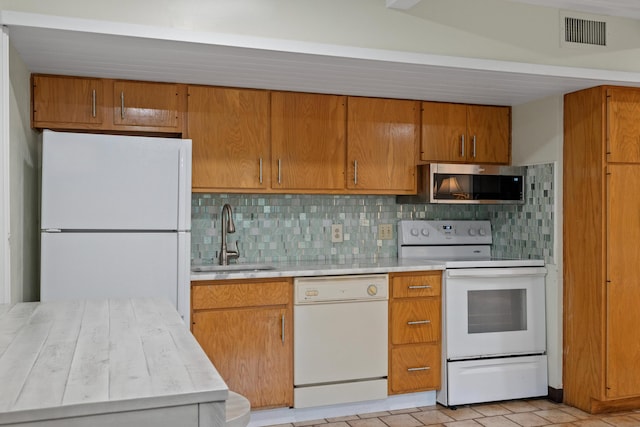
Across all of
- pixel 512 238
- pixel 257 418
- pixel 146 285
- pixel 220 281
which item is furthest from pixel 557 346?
pixel 146 285

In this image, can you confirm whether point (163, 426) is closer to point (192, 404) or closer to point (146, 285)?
point (192, 404)

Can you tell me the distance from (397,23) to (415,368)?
2.06 m

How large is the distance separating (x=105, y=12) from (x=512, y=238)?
3052 millimetres

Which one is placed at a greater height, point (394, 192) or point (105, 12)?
point (105, 12)

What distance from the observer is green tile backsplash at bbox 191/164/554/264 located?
12.8 feet

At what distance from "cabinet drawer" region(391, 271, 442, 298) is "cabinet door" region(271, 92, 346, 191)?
0.71 metres

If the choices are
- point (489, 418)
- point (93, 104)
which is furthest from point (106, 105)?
point (489, 418)

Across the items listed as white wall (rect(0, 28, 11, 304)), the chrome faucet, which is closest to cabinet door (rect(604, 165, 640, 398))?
the chrome faucet

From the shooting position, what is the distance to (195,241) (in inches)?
152

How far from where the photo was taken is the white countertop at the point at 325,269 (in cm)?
335

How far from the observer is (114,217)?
10.0 ft

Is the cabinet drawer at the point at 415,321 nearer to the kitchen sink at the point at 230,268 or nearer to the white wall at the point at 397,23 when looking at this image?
the kitchen sink at the point at 230,268

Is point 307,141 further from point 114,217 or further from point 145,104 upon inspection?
point 114,217

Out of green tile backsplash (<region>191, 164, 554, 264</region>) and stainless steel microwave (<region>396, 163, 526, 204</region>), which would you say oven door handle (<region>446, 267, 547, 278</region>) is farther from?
stainless steel microwave (<region>396, 163, 526, 204</region>)
